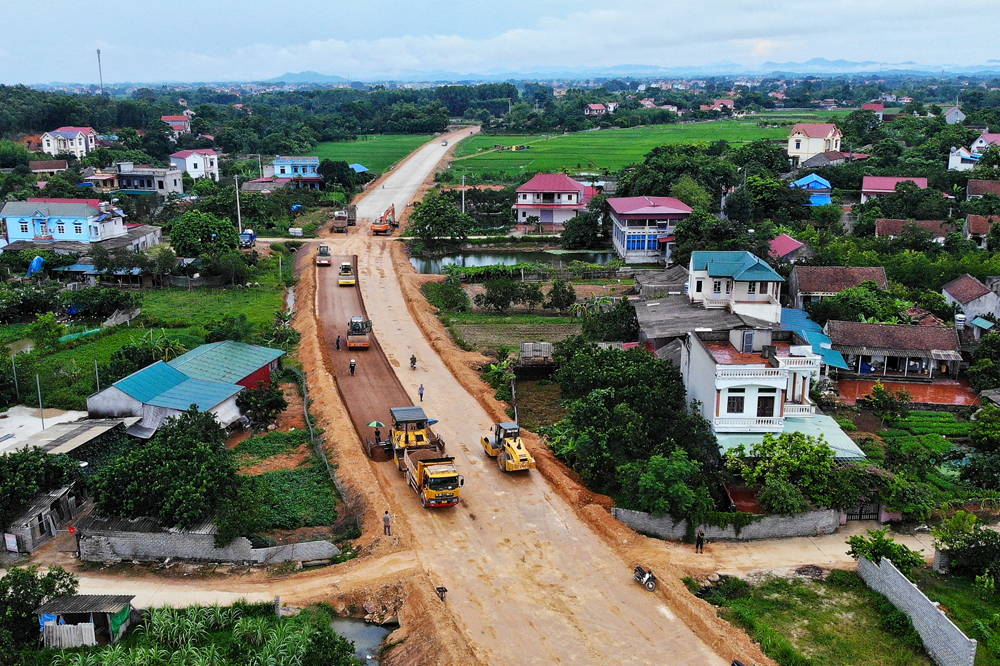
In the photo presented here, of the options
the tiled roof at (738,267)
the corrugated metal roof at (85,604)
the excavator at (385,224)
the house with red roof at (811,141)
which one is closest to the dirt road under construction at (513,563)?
the corrugated metal roof at (85,604)

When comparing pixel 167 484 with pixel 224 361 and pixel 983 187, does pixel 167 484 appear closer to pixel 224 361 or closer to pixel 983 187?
pixel 224 361

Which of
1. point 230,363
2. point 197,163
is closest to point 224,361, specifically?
point 230,363

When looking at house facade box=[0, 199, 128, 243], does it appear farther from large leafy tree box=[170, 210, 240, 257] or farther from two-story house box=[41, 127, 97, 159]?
two-story house box=[41, 127, 97, 159]

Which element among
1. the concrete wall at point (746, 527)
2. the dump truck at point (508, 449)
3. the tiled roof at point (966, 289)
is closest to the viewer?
the concrete wall at point (746, 527)

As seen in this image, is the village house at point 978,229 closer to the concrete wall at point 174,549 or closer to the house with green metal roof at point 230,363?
the house with green metal roof at point 230,363

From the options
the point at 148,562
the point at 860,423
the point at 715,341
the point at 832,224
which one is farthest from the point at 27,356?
the point at 832,224

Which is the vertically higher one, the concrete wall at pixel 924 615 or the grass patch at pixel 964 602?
the concrete wall at pixel 924 615

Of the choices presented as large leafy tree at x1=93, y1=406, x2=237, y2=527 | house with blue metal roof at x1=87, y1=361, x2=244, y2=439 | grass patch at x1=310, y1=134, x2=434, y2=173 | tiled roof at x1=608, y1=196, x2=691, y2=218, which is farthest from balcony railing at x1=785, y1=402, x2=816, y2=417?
grass patch at x1=310, y1=134, x2=434, y2=173
